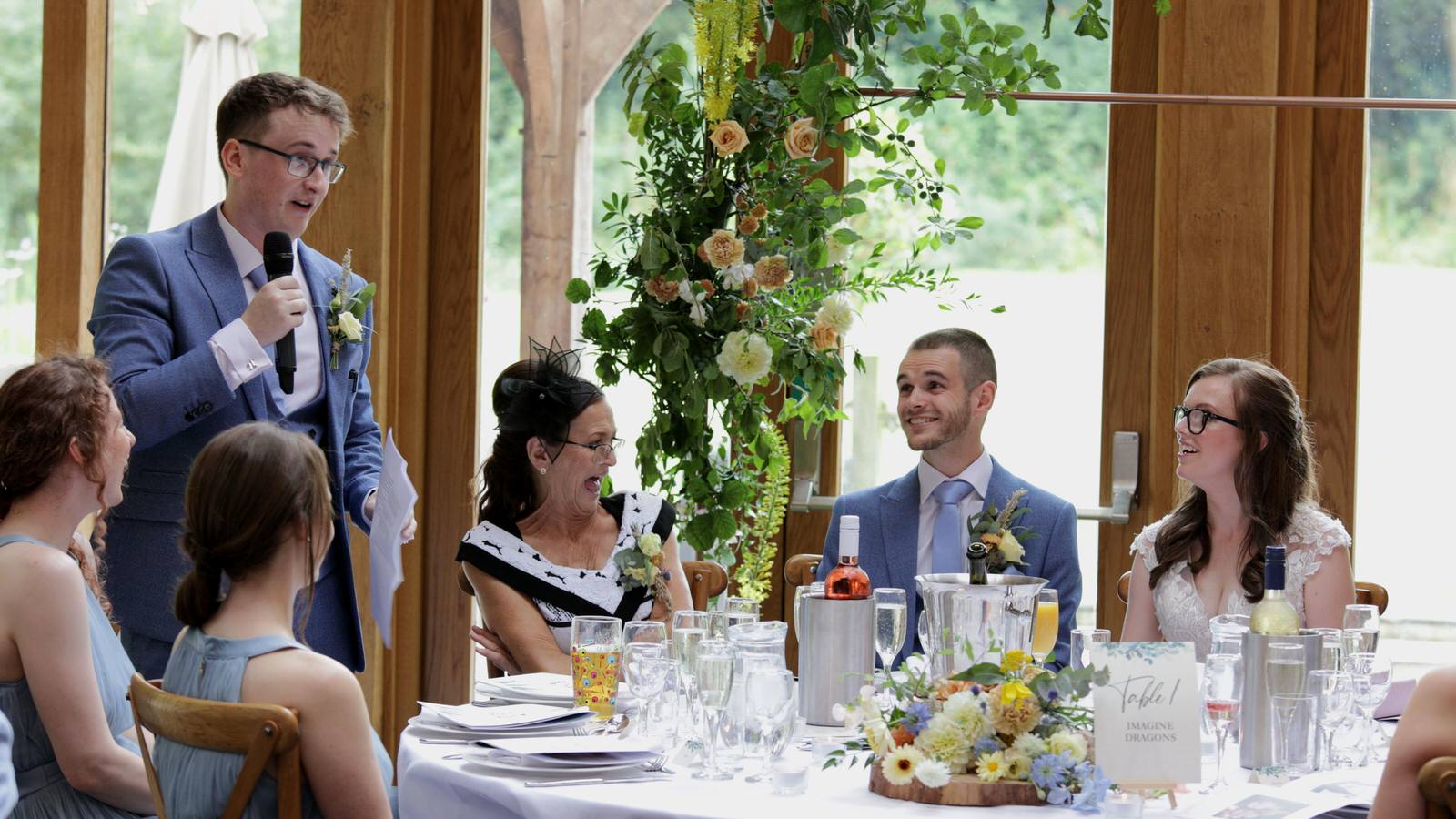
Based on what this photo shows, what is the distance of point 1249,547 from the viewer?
120 inches

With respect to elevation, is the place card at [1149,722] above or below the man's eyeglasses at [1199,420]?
below

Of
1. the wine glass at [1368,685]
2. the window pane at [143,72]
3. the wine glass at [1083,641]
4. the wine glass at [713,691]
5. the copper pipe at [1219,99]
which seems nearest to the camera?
the wine glass at [713,691]

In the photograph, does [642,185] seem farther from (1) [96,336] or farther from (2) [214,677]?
(2) [214,677]

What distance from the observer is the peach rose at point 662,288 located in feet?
9.55

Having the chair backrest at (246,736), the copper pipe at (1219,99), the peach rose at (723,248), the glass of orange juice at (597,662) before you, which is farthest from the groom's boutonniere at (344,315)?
the chair backrest at (246,736)

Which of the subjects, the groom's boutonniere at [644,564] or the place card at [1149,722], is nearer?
the place card at [1149,722]

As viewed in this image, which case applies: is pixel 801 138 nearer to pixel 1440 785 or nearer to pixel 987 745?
pixel 987 745

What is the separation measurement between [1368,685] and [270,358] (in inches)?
77.2

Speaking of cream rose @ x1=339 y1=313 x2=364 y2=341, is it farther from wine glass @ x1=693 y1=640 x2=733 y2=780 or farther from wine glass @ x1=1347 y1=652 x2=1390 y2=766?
wine glass @ x1=1347 y1=652 x2=1390 y2=766

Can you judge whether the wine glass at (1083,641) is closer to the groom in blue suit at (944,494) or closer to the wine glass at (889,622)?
the wine glass at (889,622)

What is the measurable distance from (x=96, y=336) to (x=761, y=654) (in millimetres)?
1619

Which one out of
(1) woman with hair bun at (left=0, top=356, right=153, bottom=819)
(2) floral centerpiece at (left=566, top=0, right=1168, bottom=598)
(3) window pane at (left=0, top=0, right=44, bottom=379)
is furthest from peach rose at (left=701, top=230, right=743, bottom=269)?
(3) window pane at (left=0, top=0, right=44, bottom=379)

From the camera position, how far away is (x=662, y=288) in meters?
2.92

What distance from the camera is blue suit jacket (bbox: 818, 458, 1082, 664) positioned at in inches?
130
